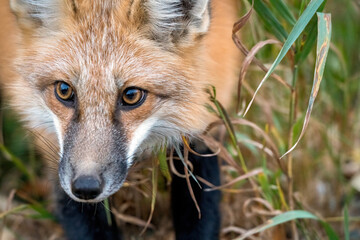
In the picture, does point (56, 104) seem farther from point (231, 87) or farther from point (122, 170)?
point (231, 87)

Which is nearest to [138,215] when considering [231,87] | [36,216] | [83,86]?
[36,216]

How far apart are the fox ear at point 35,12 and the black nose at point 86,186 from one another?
3.64 ft

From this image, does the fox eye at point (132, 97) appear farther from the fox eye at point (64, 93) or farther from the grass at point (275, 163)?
the grass at point (275, 163)


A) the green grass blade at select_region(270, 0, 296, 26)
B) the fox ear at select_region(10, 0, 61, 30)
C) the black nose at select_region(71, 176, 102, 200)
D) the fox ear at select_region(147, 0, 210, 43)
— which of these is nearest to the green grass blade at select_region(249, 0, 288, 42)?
the green grass blade at select_region(270, 0, 296, 26)

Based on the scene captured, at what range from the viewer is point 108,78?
9.36 feet

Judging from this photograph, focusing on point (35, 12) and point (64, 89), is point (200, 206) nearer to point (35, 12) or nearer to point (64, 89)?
point (64, 89)

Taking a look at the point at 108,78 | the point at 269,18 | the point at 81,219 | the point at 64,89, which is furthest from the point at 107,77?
the point at 81,219

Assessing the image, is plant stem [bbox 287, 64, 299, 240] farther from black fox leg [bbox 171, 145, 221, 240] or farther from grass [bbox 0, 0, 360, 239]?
black fox leg [bbox 171, 145, 221, 240]

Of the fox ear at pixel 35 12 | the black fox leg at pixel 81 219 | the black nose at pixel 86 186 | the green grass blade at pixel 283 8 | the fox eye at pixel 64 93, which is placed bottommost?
the black fox leg at pixel 81 219

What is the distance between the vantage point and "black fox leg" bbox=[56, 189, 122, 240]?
3.63 meters

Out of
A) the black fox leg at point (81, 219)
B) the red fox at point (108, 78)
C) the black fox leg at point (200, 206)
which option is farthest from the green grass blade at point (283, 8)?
the black fox leg at point (81, 219)

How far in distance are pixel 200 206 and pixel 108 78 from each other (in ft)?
4.54

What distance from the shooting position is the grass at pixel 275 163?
3740 mm

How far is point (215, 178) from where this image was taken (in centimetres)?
376
